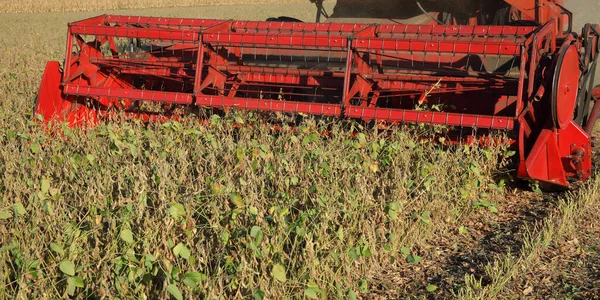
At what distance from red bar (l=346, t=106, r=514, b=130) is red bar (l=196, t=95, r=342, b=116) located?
140mm

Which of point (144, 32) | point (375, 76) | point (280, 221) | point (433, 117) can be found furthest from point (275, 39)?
point (280, 221)

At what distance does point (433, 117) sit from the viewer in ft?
14.2

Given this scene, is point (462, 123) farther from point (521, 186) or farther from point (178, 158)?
point (178, 158)

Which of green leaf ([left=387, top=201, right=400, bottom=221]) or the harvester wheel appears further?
the harvester wheel

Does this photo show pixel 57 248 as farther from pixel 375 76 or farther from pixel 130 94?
pixel 375 76

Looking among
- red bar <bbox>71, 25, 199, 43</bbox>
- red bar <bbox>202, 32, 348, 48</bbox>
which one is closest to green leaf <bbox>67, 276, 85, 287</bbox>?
red bar <bbox>202, 32, 348, 48</bbox>

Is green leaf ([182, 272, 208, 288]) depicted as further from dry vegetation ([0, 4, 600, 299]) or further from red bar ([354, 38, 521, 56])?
red bar ([354, 38, 521, 56])

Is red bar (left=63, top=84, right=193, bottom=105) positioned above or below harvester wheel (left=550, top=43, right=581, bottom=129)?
below

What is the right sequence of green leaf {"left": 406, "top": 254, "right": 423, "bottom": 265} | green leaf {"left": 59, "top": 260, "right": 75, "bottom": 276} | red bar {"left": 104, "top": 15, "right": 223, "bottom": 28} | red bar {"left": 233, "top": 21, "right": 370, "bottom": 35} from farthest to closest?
red bar {"left": 104, "top": 15, "right": 223, "bottom": 28}, red bar {"left": 233, "top": 21, "right": 370, "bottom": 35}, green leaf {"left": 406, "top": 254, "right": 423, "bottom": 265}, green leaf {"left": 59, "top": 260, "right": 75, "bottom": 276}

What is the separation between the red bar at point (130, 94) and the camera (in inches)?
192

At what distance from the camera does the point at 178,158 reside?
3.89 meters

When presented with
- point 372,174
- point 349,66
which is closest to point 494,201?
point 372,174

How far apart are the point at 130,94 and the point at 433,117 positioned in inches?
84.2

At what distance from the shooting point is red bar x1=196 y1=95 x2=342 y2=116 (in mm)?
4586
